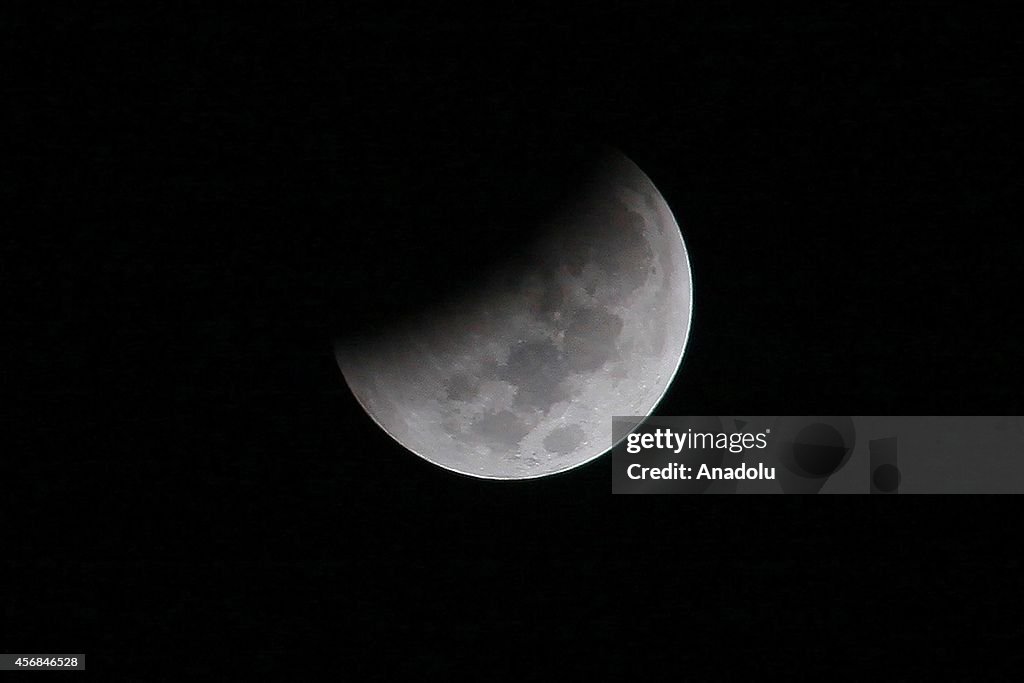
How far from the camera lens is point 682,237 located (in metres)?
6.03

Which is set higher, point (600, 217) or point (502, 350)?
point (600, 217)

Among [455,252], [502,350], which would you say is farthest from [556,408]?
[455,252]

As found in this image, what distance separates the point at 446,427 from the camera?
19.2ft

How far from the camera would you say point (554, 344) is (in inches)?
213

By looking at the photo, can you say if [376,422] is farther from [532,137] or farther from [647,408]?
[532,137]

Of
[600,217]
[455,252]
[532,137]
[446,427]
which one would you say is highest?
[532,137]

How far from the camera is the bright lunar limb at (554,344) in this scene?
536 cm

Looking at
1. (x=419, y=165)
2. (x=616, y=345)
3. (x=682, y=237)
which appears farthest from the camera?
(x=682, y=237)

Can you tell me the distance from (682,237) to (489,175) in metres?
1.74

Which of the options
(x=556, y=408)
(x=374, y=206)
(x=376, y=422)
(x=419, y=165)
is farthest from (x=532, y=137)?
(x=376, y=422)

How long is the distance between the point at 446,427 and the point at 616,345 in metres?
1.44

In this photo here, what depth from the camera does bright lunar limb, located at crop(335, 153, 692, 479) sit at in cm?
536

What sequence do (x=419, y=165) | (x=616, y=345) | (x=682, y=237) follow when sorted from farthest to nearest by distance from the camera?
1. (x=682, y=237)
2. (x=616, y=345)
3. (x=419, y=165)

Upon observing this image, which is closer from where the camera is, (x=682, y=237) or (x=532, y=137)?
(x=532, y=137)
